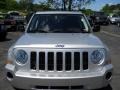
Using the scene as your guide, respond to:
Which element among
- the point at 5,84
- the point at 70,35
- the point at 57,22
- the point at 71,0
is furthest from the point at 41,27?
the point at 71,0

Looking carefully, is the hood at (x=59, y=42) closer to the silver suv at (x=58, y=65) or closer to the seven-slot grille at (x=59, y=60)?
the silver suv at (x=58, y=65)

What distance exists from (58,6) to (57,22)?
20975mm

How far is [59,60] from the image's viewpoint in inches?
234

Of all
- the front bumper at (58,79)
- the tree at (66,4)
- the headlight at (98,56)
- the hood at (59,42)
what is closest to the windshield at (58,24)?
the hood at (59,42)

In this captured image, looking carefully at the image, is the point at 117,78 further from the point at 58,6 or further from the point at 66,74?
the point at 58,6

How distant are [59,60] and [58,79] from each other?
33cm

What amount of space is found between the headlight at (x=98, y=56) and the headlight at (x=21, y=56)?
3.79ft

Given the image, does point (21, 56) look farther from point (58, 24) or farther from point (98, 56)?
point (58, 24)

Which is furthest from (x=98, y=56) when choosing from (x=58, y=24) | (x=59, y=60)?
(x=58, y=24)

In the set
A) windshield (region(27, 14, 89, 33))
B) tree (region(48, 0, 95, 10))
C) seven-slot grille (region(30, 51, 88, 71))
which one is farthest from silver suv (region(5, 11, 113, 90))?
tree (region(48, 0, 95, 10))

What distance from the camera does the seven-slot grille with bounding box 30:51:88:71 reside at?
233 inches

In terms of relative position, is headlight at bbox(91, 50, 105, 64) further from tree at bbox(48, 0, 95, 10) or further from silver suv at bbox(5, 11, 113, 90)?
tree at bbox(48, 0, 95, 10)

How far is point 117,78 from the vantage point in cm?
881

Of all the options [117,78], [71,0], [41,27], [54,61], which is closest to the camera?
[54,61]
